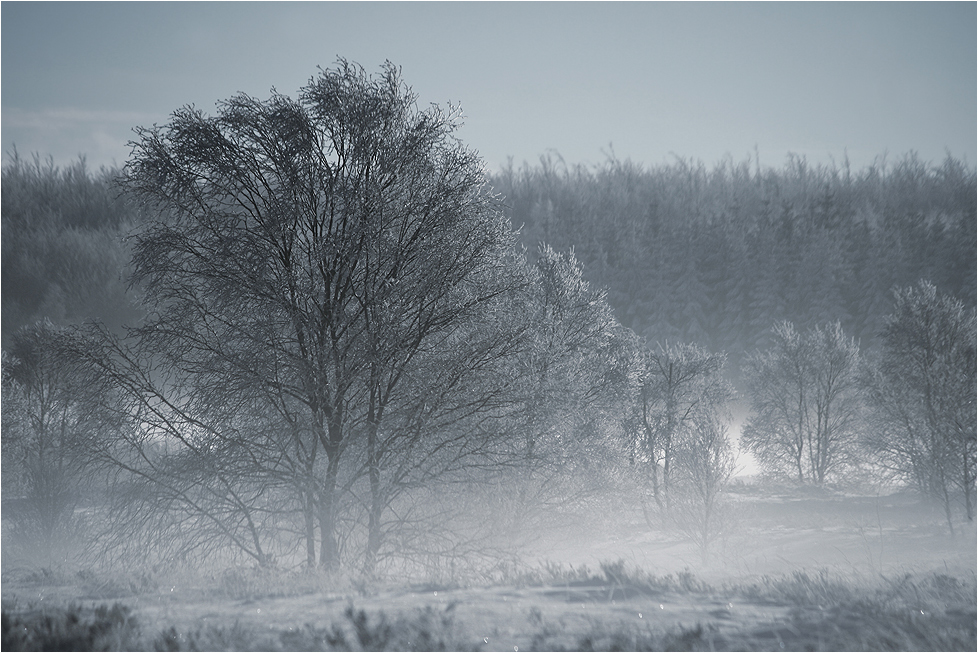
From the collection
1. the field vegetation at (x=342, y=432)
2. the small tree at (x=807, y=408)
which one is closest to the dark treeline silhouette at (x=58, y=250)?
the field vegetation at (x=342, y=432)

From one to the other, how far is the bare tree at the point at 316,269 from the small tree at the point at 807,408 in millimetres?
28581

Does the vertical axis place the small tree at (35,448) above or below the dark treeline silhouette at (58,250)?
below

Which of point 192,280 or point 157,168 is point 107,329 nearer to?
point 192,280

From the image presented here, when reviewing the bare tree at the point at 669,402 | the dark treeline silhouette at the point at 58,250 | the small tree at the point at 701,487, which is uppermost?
the dark treeline silhouette at the point at 58,250

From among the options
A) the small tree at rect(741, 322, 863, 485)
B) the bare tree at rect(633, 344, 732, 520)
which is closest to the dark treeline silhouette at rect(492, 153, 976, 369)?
the small tree at rect(741, 322, 863, 485)

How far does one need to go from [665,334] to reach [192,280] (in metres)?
62.8

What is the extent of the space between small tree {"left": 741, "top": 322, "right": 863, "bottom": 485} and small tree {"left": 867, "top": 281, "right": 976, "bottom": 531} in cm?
1161

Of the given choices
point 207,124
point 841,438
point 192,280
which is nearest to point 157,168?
point 207,124

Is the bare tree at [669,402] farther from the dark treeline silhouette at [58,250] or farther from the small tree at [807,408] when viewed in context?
the dark treeline silhouette at [58,250]

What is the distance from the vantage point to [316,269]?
751 cm

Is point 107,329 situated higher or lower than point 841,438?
higher

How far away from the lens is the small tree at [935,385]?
54.4 ft

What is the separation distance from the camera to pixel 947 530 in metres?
19.8

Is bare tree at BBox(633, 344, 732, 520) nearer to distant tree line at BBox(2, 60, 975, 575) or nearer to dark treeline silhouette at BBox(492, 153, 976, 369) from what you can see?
distant tree line at BBox(2, 60, 975, 575)
